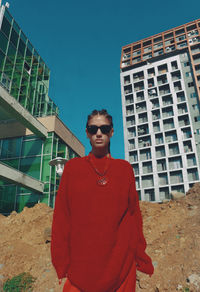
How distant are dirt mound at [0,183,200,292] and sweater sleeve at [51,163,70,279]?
11.4ft

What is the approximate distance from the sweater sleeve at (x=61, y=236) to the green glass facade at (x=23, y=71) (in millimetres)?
16156

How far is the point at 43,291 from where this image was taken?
5.25 m

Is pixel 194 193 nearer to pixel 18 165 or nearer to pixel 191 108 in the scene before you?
pixel 18 165

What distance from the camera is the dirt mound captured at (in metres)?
4.71

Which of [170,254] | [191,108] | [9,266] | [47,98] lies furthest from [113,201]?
[191,108]

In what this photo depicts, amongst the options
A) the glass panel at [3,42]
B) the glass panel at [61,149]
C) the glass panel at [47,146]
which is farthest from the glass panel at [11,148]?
the glass panel at [3,42]

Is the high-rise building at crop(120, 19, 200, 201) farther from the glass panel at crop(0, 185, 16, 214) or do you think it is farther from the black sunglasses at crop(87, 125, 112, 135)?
the black sunglasses at crop(87, 125, 112, 135)

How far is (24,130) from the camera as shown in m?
20.0

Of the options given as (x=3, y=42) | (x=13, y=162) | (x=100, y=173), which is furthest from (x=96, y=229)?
(x=3, y=42)

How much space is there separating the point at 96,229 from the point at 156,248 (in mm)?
4536

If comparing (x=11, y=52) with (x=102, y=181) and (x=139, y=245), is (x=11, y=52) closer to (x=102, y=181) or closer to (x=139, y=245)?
(x=102, y=181)

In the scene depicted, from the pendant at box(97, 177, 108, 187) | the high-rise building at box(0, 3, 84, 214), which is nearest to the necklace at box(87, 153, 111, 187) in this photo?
the pendant at box(97, 177, 108, 187)

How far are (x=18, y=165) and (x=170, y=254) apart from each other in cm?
1619

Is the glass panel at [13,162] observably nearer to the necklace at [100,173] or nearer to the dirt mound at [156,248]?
the dirt mound at [156,248]
